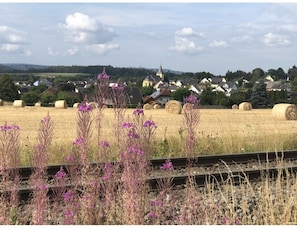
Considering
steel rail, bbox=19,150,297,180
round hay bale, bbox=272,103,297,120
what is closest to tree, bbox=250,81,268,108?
round hay bale, bbox=272,103,297,120

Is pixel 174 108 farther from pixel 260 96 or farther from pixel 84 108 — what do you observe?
pixel 260 96

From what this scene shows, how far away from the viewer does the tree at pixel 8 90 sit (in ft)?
241

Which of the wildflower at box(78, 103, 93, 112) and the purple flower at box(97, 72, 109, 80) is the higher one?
the purple flower at box(97, 72, 109, 80)

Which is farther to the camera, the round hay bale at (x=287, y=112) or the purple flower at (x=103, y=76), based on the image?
the round hay bale at (x=287, y=112)

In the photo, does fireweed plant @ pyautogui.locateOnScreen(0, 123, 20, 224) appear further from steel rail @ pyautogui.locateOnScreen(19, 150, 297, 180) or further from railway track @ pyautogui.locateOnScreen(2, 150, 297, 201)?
steel rail @ pyautogui.locateOnScreen(19, 150, 297, 180)

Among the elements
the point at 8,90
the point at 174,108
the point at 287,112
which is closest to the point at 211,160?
the point at 287,112

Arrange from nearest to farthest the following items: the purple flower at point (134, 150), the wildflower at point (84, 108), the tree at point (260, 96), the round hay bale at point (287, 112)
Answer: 1. the purple flower at point (134, 150)
2. the wildflower at point (84, 108)
3. the round hay bale at point (287, 112)
4. the tree at point (260, 96)

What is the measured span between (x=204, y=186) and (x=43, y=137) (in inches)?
177

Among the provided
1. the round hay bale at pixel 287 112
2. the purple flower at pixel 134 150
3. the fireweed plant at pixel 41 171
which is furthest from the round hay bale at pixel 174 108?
the purple flower at pixel 134 150

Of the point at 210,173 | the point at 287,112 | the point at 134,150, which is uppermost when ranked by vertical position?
the point at 134,150

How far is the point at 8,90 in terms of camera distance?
74.5 metres

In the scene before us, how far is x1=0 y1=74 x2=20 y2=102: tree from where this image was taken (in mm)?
73375

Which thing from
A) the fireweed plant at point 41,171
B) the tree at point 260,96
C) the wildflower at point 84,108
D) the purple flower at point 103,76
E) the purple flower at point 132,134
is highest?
the purple flower at point 103,76

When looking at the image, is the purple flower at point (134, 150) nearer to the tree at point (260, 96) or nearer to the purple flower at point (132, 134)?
the purple flower at point (132, 134)
